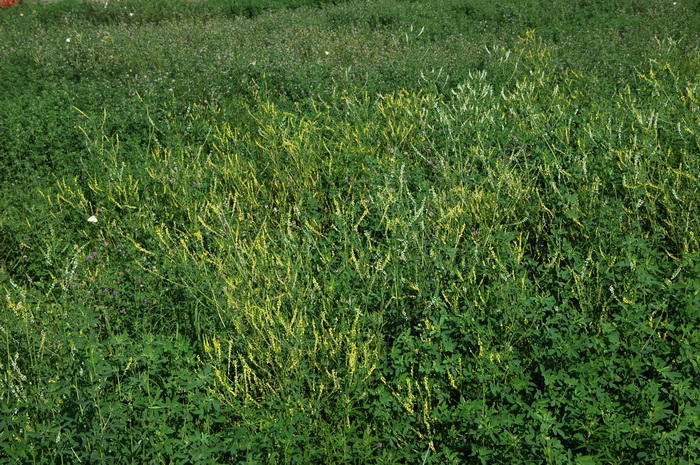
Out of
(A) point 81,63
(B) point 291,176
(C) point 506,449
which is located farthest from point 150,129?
(C) point 506,449

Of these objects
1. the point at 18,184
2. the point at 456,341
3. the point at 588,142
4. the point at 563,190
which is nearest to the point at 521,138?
the point at 588,142

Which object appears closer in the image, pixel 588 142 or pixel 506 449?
pixel 506 449

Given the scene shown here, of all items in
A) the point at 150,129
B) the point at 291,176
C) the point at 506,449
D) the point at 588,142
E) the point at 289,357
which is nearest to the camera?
the point at 506,449

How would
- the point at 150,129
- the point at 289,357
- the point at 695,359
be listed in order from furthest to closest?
1. the point at 150,129
2. the point at 289,357
3. the point at 695,359

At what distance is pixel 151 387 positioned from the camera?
3.03 meters

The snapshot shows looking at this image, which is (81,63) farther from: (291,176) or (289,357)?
(289,357)

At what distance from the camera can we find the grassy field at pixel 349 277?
2.73 m

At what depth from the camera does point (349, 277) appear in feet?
11.5

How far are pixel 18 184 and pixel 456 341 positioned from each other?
416cm

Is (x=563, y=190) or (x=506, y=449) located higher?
(x=563, y=190)

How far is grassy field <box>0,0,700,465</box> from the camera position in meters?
2.73

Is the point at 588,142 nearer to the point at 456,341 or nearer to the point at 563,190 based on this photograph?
the point at 563,190

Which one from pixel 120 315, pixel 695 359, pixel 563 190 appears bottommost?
pixel 120 315

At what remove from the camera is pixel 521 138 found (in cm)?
482
